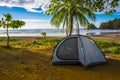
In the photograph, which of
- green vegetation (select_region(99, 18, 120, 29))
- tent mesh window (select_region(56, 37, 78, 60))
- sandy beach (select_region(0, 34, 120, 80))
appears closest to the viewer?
sandy beach (select_region(0, 34, 120, 80))

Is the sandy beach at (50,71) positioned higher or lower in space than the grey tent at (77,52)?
lower

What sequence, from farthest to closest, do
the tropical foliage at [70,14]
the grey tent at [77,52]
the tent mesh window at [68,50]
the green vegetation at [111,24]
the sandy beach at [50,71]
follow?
the green vegetation at [111,24], the tropical foliage at [70,14], the tent mesh window at [68,50], the grey tent at [77,52], the sandy beach at [50,71]

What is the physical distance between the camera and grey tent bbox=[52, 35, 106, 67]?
634 inches

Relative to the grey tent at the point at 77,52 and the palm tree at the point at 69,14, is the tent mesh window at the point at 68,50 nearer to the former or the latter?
the grey tent at the point at 77,52

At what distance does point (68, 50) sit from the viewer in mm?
16547

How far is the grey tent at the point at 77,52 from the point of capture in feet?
52.8

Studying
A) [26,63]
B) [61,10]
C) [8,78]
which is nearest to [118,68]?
[26,63]

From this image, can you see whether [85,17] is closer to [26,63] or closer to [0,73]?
[26,63]

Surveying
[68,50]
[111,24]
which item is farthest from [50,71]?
[111,24]

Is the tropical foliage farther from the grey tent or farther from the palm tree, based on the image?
the grey tent

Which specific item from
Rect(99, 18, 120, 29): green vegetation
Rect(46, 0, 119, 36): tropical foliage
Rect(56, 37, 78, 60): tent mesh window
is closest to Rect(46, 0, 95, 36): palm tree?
Rect(46, 0, 119, 36): tropical foliage

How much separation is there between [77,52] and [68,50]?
517mm

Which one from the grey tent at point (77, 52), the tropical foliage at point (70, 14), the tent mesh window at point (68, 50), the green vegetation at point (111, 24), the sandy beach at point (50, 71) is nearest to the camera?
the sandy beach at point (50, 71)

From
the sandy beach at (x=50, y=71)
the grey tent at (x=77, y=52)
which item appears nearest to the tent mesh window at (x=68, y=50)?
the grey tent at (x=77, y=52)
